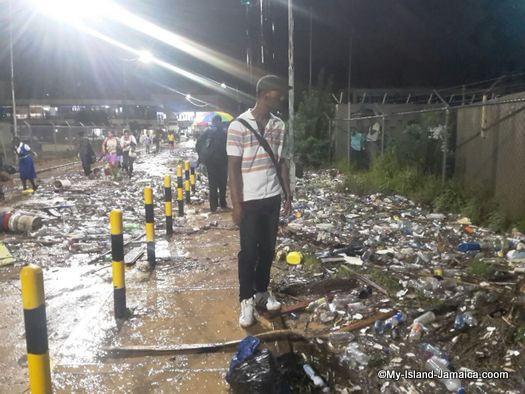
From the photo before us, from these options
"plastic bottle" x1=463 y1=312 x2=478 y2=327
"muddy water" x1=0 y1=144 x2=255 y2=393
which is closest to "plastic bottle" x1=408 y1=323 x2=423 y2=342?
"plastic bottle" x1=463 y1=312 x2=478 y2=327

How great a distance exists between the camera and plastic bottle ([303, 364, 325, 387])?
287 cm

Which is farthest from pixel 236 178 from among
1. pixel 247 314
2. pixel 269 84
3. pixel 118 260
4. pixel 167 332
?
pixel 167 332

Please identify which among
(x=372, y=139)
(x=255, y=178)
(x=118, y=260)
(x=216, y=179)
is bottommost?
(x=118, y=260)

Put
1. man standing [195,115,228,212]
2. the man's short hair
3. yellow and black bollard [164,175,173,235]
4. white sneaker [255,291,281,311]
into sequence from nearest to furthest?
the man's short hair < white sneaker [255,291,281,311] < yellow and black bollard [164,175,173,235] < man standing [195,115,228,212]

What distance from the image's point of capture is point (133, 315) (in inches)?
161

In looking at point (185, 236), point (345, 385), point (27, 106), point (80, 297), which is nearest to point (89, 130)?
point (27, 106)

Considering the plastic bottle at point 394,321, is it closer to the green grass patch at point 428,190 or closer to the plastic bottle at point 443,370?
the plastic bottle at point 443,370

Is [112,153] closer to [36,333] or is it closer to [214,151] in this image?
[214,151]

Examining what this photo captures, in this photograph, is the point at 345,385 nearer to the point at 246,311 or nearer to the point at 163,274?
the point at 246,311

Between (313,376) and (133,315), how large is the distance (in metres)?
1.96

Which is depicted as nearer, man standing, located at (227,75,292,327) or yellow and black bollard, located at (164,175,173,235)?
man standing, located at (227,75,292,327)

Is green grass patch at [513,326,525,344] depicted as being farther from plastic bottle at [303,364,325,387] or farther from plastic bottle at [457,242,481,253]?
plastic bottle at [457,242,481,253]

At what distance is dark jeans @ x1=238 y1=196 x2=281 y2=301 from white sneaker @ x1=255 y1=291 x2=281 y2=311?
13 cm

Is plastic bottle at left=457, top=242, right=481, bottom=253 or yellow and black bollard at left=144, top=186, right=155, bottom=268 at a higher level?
yellow and black bollard at left=144, top=186, right=155, bottom=268
